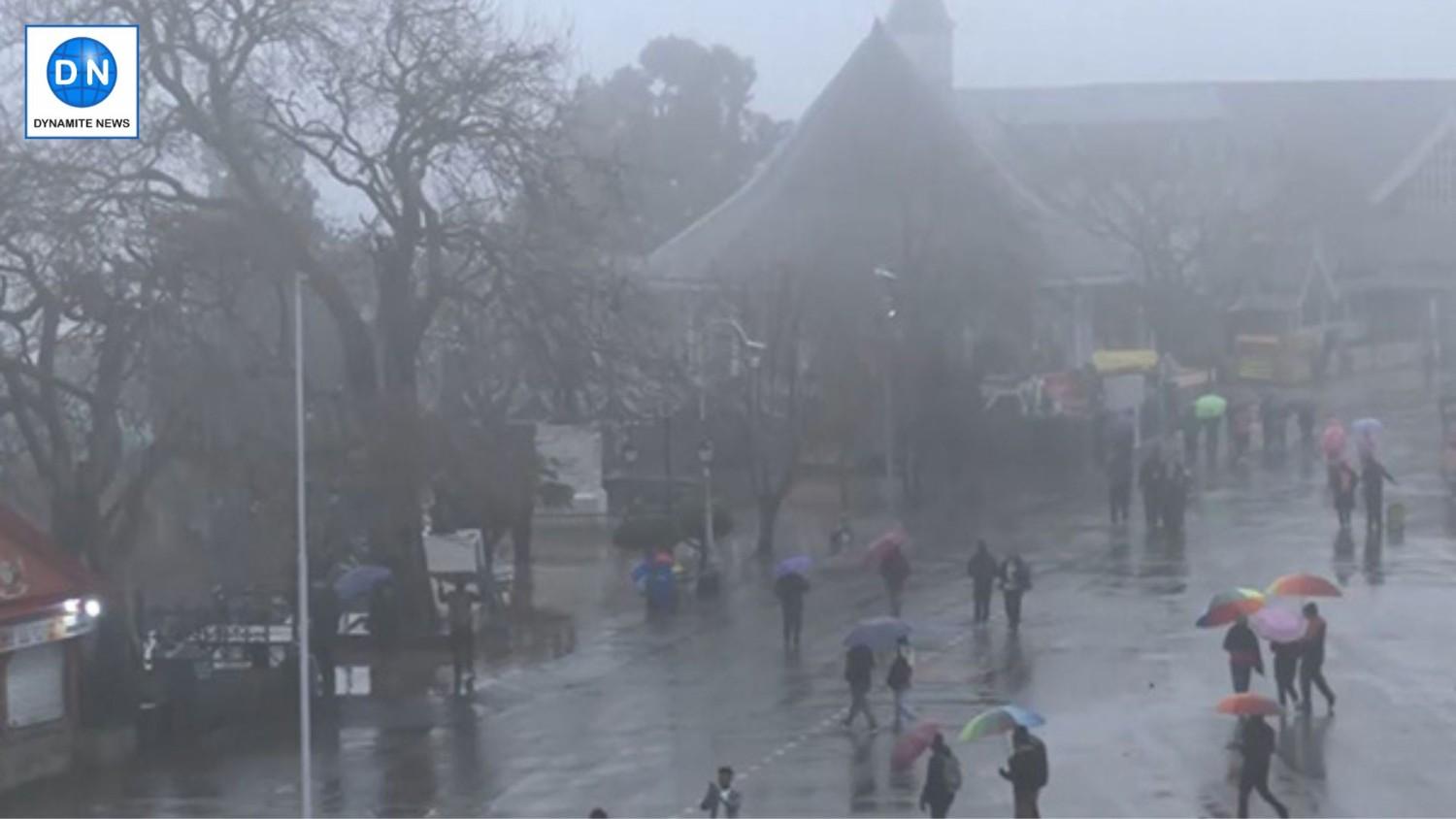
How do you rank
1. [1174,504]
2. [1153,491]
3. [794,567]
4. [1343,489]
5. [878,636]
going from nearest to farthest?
[878,636] → [794,567] → [1174,504] → [1343,489] → [1153,491]

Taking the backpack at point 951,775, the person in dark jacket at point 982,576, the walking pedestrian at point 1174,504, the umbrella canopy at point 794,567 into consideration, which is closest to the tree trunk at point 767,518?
the walking pedestrian at point 1174,504

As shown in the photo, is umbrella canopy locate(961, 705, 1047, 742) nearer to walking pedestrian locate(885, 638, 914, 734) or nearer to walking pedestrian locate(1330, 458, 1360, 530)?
walking pedestrian locate(885, 638, 914, 734)

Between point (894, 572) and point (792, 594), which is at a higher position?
point (894, 572)

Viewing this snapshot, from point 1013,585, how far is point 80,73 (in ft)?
51.8

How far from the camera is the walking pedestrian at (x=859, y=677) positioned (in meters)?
30.3

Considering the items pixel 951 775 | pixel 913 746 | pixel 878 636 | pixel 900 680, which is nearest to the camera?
pixel 951 775

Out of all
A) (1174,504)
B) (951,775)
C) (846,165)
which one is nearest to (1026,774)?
(951,775)

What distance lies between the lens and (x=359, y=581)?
39469mm

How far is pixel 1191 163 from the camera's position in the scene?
92.3 metres

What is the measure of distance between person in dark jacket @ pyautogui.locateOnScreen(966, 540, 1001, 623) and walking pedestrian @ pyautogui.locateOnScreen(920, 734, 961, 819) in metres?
13.4

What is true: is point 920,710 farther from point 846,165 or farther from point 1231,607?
point 846,165

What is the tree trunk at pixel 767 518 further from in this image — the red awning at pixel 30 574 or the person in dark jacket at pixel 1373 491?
the red awning at pixel 30 574

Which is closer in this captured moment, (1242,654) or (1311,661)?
(1311,661)

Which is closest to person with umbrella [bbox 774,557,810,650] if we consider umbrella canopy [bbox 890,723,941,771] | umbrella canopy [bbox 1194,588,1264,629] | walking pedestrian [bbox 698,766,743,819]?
umbrella canopy [bbox 1194,588,1264,629]
